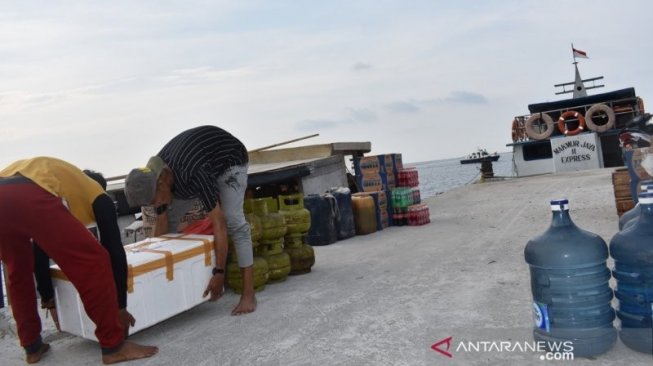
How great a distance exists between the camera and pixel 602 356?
2811 mm

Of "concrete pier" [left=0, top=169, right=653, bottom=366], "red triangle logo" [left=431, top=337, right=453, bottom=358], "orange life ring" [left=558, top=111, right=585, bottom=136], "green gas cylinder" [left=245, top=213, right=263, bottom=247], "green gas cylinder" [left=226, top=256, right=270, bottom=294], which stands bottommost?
"red triangle logo" [left=431, top=337, right=453, bottom=358]

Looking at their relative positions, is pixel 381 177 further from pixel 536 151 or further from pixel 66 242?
pixel 536 151

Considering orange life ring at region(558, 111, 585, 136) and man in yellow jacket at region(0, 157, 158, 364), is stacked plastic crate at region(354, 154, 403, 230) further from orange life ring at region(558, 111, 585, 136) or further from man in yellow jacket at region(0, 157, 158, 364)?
orange life ring at region(558, 111, 585, 136)

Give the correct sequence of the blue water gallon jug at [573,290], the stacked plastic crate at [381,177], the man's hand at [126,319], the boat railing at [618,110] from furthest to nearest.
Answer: the boat railing at [618,110] < the stacked plastic crate at [381,177] < the man's hand at [126,319] < the blue water gallon jug at [573,290]

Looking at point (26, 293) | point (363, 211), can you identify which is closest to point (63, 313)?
point (26, 293)

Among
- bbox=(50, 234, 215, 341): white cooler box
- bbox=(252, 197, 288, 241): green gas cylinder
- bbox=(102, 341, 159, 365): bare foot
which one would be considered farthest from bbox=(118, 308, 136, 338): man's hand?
bbox=(252, 197, 288, 241): green gas cylinder

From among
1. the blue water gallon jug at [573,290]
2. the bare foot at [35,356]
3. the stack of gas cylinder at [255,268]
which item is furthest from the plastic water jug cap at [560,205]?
the bare foot at [35,356]

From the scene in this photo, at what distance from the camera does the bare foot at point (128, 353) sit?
3.50 m

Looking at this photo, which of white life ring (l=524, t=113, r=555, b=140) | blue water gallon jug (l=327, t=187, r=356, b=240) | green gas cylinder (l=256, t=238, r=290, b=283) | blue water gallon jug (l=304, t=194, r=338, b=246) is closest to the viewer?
green gas cylinder (l=256, t=238, r=290, b=283)

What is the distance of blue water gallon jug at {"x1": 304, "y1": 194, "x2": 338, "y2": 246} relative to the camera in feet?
26.7

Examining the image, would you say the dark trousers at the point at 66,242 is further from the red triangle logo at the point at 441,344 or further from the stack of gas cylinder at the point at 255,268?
the red triangle logo at the point at 441,344

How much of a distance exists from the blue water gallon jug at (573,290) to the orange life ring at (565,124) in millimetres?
26351

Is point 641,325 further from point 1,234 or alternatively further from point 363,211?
point 363,211

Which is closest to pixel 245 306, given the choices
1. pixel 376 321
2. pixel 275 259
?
pixel 275 259
